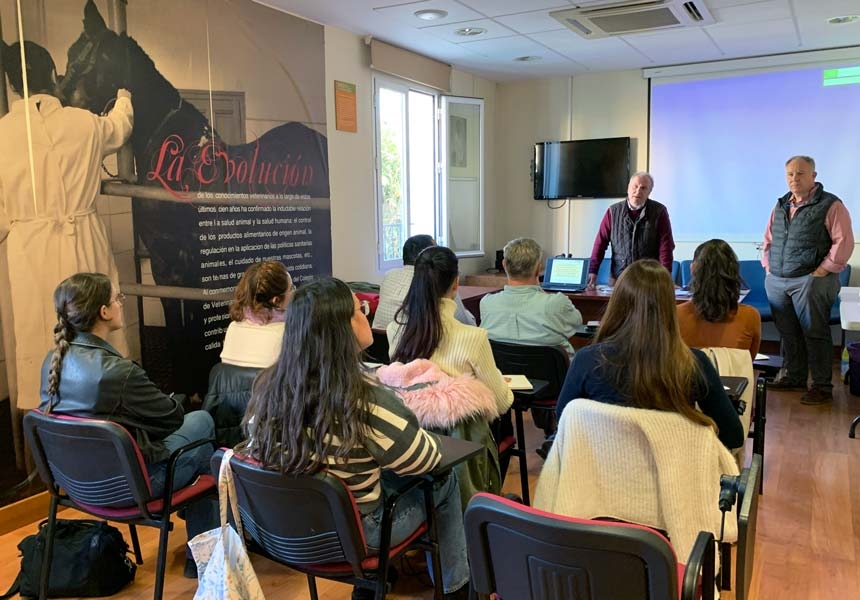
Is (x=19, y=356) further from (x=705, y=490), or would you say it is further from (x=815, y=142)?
(x=815, y=142)

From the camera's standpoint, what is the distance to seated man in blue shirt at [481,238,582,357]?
2.85 metres

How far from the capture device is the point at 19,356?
288 centimetres

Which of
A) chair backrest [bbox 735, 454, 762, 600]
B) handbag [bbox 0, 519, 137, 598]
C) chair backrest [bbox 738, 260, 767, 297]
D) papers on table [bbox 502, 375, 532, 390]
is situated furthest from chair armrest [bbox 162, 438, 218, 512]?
chair backrest [bbox 738, 260, 767, 297]

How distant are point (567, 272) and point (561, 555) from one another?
3676 mm

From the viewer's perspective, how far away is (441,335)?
223 cm

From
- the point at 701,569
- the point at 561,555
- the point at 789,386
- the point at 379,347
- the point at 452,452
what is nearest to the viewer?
the point at 561,555

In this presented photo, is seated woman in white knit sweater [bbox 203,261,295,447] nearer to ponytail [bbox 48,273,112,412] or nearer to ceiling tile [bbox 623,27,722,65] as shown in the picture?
ponytail [bbox 48,273,112,412]

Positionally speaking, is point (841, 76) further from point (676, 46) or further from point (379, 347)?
point (379, 347)

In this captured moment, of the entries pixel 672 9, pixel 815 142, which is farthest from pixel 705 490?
pixel 815 142

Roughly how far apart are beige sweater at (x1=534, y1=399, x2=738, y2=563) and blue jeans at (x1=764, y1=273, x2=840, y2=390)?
11.0 feet

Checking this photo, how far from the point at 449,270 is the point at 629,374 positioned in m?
0.82

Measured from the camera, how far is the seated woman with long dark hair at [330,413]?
60.7 inches

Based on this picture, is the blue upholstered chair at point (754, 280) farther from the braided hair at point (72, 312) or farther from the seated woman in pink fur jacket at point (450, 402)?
the braided hair at point (72, 312)

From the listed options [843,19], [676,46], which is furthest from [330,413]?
[676,46]
